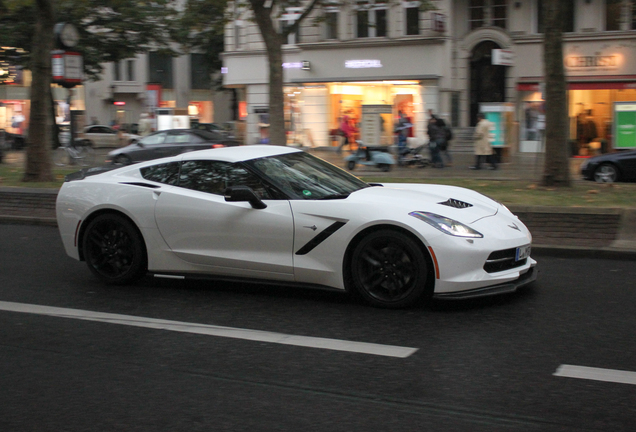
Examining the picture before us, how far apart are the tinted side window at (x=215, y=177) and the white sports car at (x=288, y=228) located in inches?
0.4

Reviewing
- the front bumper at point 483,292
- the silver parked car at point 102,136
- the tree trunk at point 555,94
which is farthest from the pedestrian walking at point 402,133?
the silver parked car at point 102,136

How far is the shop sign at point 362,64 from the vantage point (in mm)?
31203

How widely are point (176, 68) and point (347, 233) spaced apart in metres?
61.6

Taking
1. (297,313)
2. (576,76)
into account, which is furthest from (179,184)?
(576,76)

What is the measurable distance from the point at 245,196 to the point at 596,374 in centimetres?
312

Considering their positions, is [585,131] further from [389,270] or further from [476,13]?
[389,270]

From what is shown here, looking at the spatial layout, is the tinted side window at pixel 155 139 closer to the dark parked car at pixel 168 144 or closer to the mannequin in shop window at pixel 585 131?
the dark parked car at pixel 168 144

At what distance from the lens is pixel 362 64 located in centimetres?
3147

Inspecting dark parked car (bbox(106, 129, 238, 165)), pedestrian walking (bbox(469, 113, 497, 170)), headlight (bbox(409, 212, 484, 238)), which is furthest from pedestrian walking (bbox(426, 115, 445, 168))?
headlight (bbox(409, 212, 484, 238))

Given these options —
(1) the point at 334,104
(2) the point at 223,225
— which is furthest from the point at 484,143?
(2) the point at 223,225

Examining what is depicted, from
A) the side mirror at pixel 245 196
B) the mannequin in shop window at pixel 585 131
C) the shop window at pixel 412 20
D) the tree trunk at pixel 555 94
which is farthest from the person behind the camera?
the shop window at pixel 412 20

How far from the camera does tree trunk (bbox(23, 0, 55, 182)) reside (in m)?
15.0

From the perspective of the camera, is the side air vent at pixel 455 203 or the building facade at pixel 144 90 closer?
the side air vent at pixel 455 203

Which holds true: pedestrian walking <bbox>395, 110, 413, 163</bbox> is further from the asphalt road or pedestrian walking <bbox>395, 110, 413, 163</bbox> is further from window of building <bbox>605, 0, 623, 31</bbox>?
the asphalt road
